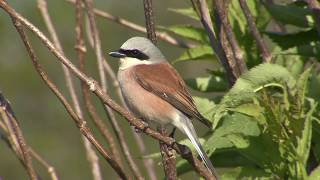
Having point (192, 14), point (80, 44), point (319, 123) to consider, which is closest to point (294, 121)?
point (319, 123)

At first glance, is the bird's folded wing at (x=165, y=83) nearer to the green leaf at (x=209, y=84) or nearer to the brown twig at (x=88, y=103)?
the green leaf at (x=209, y=84)

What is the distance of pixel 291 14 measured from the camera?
3299 millimetres

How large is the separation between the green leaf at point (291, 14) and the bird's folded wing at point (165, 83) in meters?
0.84

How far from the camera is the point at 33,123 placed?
10.2 meters

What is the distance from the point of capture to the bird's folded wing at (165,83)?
13.6 ft

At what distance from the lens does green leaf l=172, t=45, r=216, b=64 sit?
3668mm

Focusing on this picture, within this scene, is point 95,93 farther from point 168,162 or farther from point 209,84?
point 209,84

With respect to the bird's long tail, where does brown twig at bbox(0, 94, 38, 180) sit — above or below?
above

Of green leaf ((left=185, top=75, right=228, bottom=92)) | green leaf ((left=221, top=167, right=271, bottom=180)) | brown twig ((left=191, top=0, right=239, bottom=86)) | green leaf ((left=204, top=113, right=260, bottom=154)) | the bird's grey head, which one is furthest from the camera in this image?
the bird's grey head

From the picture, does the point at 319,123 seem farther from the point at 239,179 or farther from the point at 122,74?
the point at 122,74

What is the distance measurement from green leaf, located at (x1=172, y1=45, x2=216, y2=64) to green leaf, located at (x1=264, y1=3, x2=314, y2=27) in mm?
455

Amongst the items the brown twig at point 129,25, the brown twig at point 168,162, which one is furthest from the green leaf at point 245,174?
the brown twig at point 129,25

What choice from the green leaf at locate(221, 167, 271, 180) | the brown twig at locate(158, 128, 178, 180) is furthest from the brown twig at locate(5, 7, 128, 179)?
the green leaf at locate(221, 167, 271, 180)

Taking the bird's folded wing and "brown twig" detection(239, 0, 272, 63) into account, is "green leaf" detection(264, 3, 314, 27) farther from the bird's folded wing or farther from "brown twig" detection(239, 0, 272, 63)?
the bird's folded wing
